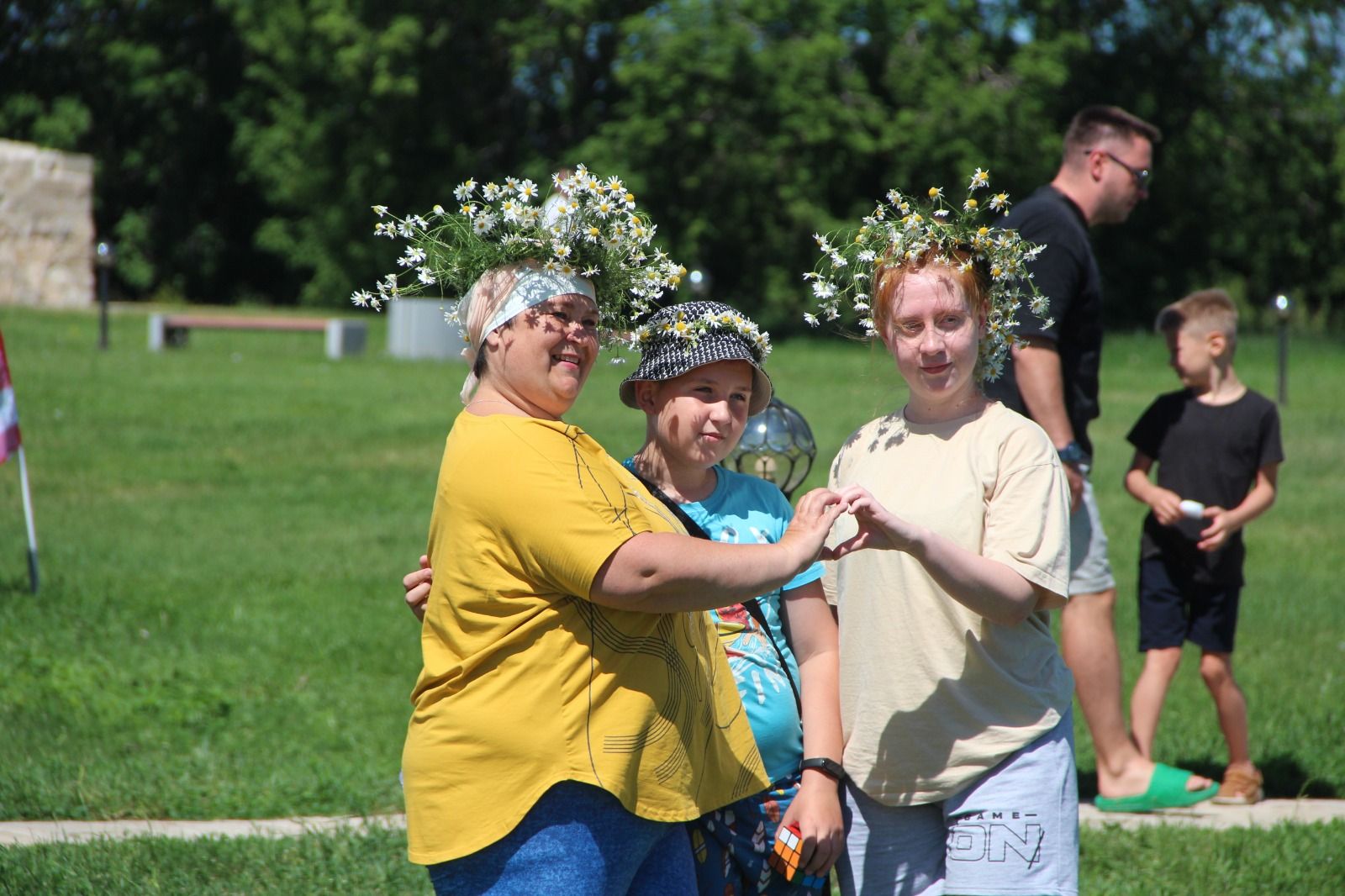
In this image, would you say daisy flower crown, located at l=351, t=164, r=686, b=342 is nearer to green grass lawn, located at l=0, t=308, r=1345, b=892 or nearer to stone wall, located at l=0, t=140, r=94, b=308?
green grass lawn, located at l=0, t=308, r=1345, b=892

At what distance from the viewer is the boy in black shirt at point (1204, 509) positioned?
517 centimetres

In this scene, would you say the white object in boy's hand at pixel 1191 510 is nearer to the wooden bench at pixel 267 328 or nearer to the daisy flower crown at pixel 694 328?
the daisy flower crown at pixel 694 328

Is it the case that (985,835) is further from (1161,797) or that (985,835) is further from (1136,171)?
(1136,171)

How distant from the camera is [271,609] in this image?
7.29m

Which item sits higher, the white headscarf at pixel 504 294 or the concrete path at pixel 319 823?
the white headscarf at pixel 504 294

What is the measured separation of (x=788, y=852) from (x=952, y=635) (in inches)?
21.5

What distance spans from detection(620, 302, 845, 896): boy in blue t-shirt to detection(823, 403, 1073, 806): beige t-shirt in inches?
4.2

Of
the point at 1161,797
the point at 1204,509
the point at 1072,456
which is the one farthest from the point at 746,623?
the point at 1204,509

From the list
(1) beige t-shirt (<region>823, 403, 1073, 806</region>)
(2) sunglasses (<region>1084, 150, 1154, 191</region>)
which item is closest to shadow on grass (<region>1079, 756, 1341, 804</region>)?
(2) sunglasses (<region>1084, 150, 1154, 191</region>)

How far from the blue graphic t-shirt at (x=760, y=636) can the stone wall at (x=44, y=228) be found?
2248 cm

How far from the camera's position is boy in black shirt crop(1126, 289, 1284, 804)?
517 cm

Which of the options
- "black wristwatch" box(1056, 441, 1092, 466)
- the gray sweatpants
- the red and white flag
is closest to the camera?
the gray sweatpants

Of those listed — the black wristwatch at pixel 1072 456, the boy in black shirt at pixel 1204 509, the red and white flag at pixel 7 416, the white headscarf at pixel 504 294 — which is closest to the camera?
the white headscarf at pixel 504 294

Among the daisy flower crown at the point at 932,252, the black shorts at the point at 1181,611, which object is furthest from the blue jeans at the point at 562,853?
the black shorts at the point at 1181,611
